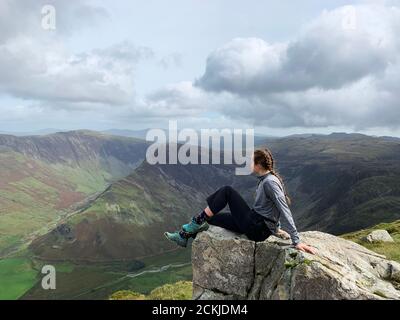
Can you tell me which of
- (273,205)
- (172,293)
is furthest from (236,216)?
(172,293)

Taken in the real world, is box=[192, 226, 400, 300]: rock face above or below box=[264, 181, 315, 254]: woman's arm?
below

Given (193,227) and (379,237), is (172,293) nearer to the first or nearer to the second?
(193,227)

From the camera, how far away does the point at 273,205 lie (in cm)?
1853

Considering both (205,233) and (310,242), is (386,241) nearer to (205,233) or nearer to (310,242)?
(310,242)

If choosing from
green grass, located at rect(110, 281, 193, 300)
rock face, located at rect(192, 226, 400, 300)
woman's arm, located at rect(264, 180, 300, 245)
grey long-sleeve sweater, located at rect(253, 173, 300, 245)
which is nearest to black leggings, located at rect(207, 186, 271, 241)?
grey long-sleeve sweater, located at rect(253, 173, 300, 245)

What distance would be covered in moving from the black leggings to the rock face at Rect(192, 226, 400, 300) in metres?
0.54

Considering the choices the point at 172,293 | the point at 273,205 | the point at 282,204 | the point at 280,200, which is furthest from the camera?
the point at 172,293

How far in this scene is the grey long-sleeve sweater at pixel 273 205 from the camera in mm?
17500

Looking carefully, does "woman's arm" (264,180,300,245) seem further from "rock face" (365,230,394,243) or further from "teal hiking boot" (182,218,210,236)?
"rock face" (365,230,394,243)

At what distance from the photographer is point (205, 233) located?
20938 millimetres

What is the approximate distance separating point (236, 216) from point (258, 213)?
1504mm

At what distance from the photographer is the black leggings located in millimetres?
19000

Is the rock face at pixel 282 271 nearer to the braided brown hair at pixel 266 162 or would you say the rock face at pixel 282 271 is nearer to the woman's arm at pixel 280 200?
the woman's arm at pixel 280 200
